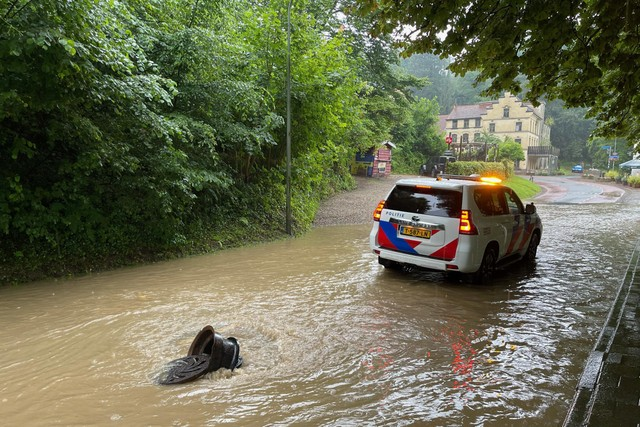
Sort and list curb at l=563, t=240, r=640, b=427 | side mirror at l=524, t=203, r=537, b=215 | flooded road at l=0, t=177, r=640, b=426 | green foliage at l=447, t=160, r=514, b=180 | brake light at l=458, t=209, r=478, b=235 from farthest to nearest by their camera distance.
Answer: green foliage at l=447, t=160, r=514, b=180 < side mirror at l=524, t=203, r=537, b=215 < brake light at l=458, t=209, r=478, b=235 < flooded road at l=0, t=177, r=640, b=426 < curb at l=563, t=240, r=640, b=427

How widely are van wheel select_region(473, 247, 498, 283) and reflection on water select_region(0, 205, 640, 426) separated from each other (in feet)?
0.62

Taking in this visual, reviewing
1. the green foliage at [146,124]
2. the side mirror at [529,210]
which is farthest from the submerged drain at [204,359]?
the side mirror at [529,210]

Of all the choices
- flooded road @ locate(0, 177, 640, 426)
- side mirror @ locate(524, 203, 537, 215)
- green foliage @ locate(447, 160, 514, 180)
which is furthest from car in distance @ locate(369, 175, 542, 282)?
green foliage @ locate(447, 160, 514, 180)

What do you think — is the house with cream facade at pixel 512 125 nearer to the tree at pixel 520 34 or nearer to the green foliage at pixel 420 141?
the green foliage at pixel 420 141

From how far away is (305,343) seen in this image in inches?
204

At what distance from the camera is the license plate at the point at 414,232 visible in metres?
7.43

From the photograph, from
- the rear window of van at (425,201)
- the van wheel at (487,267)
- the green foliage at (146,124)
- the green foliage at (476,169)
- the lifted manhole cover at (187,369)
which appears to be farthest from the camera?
the green foliage at (476,169)

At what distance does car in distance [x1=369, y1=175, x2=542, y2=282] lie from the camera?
726 cm

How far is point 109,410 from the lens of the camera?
3674 mm

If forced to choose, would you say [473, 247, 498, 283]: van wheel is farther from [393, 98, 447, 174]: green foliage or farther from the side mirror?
[393, 98, 447, 174]: green foliage

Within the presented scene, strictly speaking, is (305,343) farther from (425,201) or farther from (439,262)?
(425,201)

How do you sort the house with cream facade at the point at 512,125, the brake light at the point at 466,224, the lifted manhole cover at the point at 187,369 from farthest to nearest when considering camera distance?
1. the house with cream facade at the point at 512,125
2. the brake light at the point at 466,224
3. the lifted manhole cover at the point at 187,369

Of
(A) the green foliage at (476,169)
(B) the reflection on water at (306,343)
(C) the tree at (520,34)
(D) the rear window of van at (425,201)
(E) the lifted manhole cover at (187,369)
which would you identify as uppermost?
(C) the tree at (520,34)

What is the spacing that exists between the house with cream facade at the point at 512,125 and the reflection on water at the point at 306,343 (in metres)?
64.2
